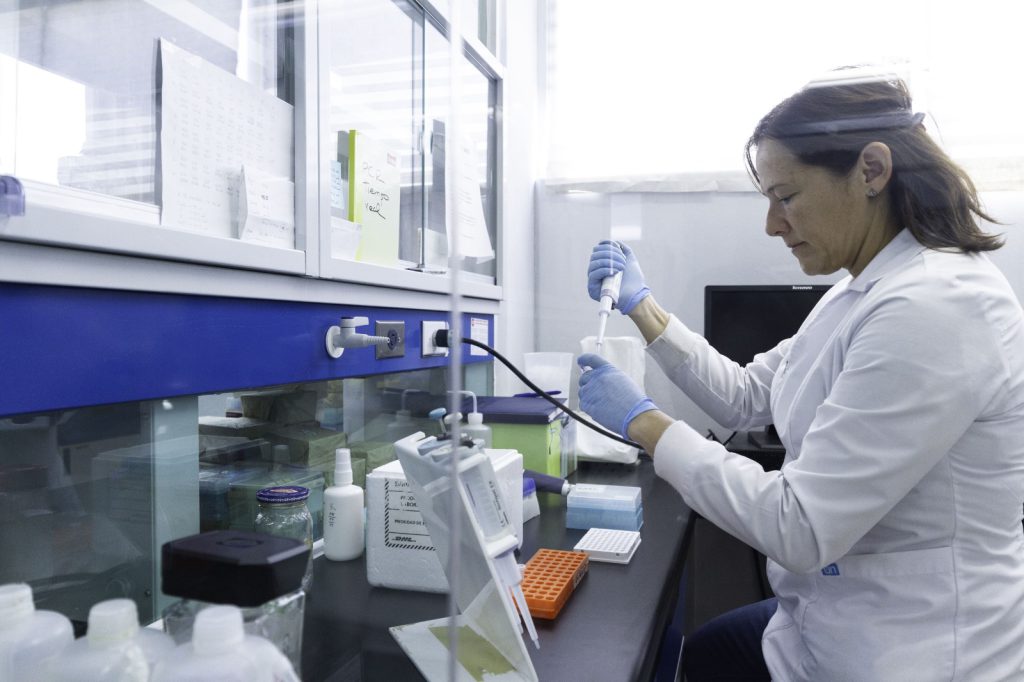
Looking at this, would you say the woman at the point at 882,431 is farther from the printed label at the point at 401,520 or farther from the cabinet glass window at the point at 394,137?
the cabinet glass window at the point at 394,137

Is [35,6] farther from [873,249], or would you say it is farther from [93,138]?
[873,249]

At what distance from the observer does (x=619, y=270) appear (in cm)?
149

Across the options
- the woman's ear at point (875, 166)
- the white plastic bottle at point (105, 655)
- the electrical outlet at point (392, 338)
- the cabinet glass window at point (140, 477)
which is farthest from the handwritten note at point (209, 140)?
the woman's ear at point (875, 166)

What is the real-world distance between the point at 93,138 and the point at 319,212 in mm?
395

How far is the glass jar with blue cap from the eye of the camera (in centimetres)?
89

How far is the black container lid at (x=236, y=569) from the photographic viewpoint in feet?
1.56

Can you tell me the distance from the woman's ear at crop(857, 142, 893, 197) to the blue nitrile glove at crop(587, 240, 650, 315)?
1.78ft

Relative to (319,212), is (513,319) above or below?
below

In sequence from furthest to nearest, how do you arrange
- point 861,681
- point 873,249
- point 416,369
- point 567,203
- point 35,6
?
point 567,203, point 416,369, point 873,249, point 861,681, point 35,6

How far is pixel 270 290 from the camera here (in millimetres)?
1021

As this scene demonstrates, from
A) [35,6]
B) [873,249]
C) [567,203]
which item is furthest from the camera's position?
[567,203]

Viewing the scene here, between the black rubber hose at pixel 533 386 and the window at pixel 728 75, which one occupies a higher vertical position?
the window at pixel 728 75

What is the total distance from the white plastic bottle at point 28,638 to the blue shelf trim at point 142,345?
0.25m

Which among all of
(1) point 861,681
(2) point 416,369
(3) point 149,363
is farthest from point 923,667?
(3) point 149,363
